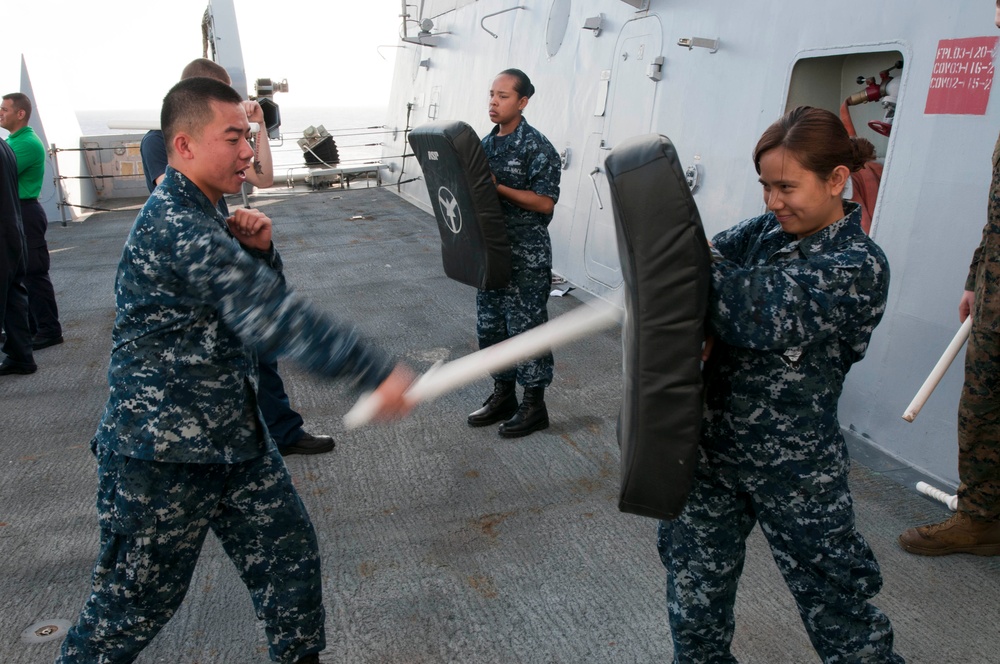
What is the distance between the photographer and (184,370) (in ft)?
6.10

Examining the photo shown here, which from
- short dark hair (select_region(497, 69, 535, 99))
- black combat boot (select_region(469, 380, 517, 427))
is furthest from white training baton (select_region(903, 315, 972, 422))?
short dark hair (select_region(497, 69, 535, 99))

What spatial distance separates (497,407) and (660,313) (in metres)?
2.81

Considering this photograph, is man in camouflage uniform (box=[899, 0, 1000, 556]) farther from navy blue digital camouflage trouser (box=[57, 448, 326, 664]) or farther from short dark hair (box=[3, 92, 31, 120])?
short dark hair (box=[3, 92, 31, 120])

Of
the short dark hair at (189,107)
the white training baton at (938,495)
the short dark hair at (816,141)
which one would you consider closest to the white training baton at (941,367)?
the white training baton at (938,495)

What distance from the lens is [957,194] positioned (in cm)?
339

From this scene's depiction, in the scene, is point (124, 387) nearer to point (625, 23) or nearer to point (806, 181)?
point (806, 181)

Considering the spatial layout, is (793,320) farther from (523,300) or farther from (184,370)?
(523,300)

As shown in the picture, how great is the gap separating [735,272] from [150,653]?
7.14 feet

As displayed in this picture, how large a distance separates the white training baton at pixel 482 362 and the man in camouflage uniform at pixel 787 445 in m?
0.66

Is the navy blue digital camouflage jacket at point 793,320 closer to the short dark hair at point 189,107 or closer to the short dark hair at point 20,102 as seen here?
the short dark hair at point 189,107

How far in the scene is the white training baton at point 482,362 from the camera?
1.96 meters

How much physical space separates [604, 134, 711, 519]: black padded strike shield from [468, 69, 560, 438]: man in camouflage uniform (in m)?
2.34

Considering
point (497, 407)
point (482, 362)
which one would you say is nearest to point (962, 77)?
point (482, 362)

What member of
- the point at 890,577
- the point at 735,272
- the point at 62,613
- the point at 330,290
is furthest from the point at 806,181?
the point at 330,290
